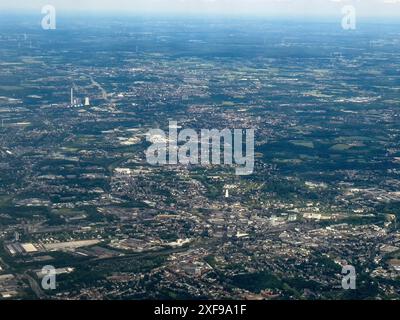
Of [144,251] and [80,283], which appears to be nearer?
[80,283]

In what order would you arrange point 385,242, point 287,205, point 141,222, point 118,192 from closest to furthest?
point 385,242 → point 141,222 → point 287,205 → point 118,192

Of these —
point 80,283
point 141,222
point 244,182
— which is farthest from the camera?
point 244,182

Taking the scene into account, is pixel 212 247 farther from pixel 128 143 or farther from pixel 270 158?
pixel 128 143

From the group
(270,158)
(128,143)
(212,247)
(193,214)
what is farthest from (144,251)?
(128,143)

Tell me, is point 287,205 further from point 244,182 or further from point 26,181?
point 26,181
